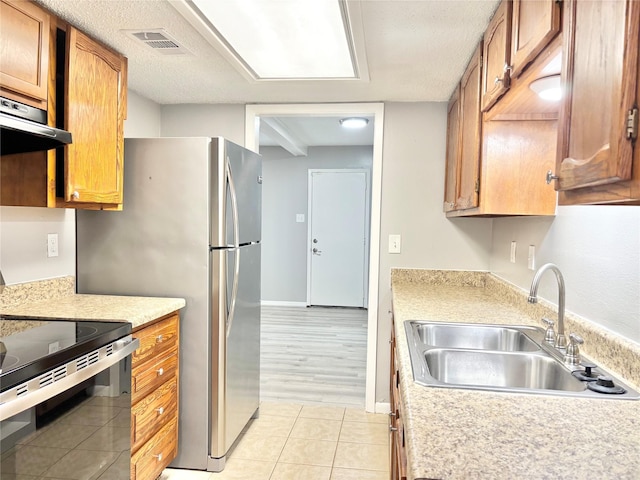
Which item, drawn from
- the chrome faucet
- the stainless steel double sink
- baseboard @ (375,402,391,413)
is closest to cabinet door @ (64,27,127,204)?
the stainless steel double sink

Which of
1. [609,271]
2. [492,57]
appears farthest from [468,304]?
[492,57]

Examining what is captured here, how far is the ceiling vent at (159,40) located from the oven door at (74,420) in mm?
1310

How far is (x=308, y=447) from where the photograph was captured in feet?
8.41

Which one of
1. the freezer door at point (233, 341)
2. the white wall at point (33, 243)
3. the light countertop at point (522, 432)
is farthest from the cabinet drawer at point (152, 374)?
the light countertop at point (522, 432)

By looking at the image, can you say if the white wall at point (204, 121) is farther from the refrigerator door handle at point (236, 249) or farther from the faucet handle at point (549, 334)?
the faucet handle at point (549, 334)

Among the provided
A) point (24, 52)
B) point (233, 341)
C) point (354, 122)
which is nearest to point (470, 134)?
point (233, 341)

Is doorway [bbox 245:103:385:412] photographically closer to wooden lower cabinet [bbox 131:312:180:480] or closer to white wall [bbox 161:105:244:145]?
white wall [bbox 161:105:244:145]

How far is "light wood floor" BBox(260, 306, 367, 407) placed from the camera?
132 inches

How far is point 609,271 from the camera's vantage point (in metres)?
1.38

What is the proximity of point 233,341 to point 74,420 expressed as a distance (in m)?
0.99

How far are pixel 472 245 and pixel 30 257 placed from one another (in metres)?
2.57

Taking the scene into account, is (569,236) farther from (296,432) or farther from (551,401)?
(296,432)

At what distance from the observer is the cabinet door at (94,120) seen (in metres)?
1.85

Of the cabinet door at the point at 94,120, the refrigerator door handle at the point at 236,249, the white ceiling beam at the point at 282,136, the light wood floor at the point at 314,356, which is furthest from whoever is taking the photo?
the white ceiling beam at the point at 282,136
